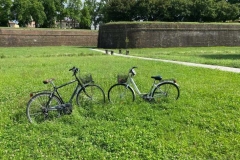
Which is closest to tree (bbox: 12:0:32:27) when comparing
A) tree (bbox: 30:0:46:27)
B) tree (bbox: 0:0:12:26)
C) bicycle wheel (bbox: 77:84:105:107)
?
tree (bbox: 30:0:46:27)

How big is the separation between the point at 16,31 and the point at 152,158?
32651mm

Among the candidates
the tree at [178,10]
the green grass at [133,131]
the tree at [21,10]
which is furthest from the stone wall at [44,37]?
the green grass at [133,131]

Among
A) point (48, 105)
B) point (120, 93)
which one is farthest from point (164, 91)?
point (48, 105)

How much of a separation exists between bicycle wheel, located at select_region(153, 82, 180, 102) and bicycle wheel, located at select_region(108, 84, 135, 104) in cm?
48

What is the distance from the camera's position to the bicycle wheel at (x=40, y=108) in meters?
4.50

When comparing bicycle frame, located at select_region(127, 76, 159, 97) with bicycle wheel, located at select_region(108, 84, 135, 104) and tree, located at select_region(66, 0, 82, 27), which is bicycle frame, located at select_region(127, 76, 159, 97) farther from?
tree, located at select_region(66, 0, 82, 27)

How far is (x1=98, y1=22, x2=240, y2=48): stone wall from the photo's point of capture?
27.8m

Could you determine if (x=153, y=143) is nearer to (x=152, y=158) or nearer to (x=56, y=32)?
(x=152, y=158)

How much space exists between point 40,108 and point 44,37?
31917mm

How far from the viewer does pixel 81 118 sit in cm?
459

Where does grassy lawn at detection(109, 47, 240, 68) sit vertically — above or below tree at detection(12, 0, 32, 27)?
A: below

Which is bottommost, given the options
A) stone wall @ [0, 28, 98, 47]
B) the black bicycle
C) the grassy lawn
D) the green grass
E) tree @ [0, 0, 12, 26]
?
the green grass

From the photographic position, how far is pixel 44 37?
34656 millimetres

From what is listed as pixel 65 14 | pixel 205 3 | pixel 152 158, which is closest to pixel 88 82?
pixel 152 158
